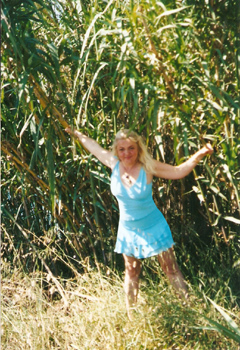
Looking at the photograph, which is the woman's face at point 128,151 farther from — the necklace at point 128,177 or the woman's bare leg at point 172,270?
the woman's bare leg at point 172,270

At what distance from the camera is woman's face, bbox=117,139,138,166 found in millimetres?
2822

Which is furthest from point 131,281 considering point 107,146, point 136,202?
point 107,146

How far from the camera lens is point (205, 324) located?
2.68 metres

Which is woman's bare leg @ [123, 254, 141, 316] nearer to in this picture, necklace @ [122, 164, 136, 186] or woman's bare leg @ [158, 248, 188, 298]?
woman's bare leg @ [158, 248, 188, 298]

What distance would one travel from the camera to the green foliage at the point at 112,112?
2.55 metres

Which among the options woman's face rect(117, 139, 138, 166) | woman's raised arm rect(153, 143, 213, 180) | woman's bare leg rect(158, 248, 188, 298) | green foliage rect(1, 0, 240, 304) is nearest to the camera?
green foliage rect(1, 0, 240, 304)

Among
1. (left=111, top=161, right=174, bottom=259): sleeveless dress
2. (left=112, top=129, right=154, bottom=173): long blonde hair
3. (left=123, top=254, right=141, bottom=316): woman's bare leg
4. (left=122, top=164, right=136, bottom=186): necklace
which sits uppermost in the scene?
(left=112, top=129, right=154, bottom=173): long blonde hair

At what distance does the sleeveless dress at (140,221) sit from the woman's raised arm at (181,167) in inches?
3.1

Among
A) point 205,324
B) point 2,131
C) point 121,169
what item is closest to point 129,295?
point 205,324

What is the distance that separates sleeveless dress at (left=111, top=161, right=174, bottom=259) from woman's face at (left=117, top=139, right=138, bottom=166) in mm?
67

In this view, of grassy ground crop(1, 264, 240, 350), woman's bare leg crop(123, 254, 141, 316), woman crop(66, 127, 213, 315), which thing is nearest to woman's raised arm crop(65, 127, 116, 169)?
woman crop(66, 127, 213, 315)

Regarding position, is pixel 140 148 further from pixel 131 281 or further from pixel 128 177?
pixel 131 281

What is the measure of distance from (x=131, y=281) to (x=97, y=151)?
2.25 ft

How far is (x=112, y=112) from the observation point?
9.90ft
